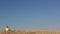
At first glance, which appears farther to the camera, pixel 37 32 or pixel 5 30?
pixel 5 30

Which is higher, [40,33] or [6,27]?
[6,27]

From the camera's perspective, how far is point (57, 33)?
14.9m

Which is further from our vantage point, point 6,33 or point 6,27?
point 6,27

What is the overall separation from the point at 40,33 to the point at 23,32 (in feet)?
4.54

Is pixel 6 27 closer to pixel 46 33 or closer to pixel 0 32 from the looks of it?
pixel 0 32

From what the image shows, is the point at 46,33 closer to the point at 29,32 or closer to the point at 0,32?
the point at 29,32

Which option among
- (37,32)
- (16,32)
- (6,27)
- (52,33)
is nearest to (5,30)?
(6,27)

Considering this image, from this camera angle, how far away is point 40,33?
14836 mm

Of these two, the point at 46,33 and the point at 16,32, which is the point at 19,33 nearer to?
the point at 16,32

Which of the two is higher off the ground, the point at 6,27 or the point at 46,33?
the point at 6,27

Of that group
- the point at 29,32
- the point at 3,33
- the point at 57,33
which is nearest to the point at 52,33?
the point at 57,33

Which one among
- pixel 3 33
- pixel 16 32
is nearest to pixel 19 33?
pixel 16 32

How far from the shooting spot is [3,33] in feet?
50.2

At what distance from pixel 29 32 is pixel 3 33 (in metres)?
2.16
